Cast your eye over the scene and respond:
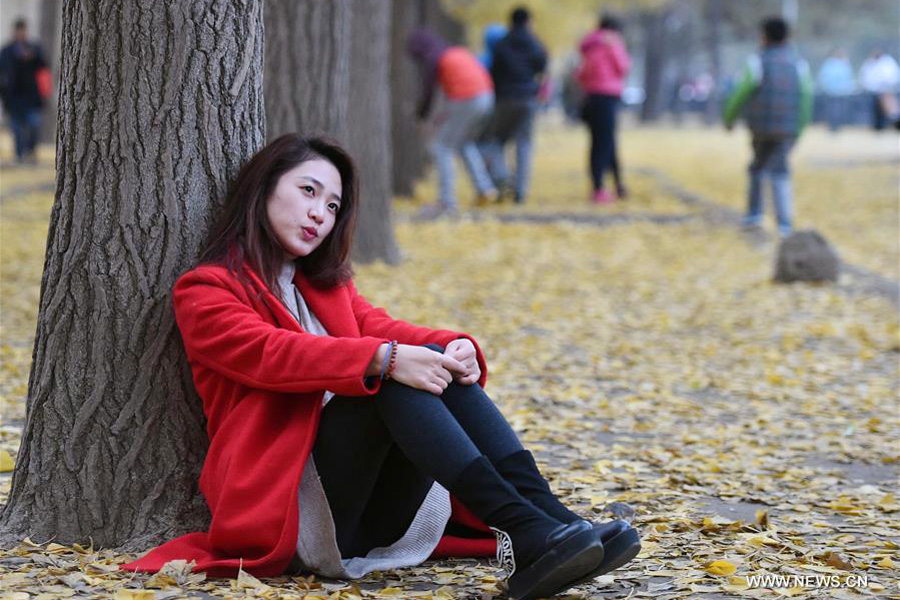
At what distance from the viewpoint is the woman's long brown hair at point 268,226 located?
374cm

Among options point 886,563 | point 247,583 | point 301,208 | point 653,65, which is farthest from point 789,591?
point 653,65

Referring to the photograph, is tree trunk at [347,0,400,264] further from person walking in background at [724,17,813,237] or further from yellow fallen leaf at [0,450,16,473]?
yellow fallen leaf at [0,450,16,473]

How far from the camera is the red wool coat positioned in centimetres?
347

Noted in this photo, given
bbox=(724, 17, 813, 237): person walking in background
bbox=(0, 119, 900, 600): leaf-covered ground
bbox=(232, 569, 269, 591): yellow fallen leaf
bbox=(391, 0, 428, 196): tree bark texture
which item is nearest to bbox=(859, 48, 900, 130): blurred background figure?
bbox=(0, 119, 900, 600): leaf-covered ground

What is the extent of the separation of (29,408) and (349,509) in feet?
3.30

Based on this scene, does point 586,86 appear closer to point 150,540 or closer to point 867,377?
point 867,377

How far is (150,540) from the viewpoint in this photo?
152 inches

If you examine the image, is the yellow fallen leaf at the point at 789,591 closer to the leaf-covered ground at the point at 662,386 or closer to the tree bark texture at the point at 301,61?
the leaf-covered ground at the point at 662,386

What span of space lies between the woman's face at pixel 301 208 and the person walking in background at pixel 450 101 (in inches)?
409

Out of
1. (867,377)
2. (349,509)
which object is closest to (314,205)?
(349,509)

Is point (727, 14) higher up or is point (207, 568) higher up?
point (727, 14)

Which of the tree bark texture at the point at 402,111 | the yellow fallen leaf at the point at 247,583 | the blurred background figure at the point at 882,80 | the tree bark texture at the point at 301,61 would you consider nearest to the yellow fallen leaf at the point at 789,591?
the yellow fallen leaf at the point at 247,583

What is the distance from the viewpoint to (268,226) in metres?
3.80

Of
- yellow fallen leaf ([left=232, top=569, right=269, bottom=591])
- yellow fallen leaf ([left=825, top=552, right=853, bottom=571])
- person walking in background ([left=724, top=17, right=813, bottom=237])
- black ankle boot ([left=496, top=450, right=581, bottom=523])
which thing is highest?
person walking in background ([left=724, top=17, right=813, bottom=237])
